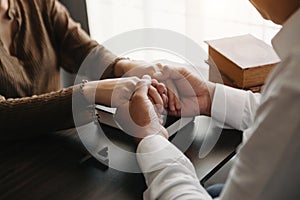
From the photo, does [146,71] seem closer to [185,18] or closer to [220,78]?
[220,78]

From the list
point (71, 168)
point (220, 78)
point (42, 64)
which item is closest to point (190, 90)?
point (220, 78)

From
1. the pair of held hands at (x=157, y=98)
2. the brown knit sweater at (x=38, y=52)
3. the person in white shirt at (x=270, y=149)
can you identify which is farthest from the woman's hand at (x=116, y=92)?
the person in white shirt at (x=270, y=149)

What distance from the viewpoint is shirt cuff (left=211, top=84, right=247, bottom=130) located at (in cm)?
117

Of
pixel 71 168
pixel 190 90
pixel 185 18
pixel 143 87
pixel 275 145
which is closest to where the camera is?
pixel 275 145

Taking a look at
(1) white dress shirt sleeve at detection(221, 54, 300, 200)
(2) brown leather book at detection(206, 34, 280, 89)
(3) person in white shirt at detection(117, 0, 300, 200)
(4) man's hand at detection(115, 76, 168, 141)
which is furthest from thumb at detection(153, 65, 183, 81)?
(1) white dress shirt sleeve at detection(221, 54, 300, 200)

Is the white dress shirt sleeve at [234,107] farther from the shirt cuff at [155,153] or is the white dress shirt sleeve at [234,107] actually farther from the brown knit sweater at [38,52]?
the brown knit sweater at [38,52]

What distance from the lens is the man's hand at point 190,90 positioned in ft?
4.01

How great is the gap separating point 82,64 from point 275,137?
1.11 m

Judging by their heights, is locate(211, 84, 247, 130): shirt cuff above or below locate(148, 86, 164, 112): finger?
below

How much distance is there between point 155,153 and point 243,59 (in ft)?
2.02

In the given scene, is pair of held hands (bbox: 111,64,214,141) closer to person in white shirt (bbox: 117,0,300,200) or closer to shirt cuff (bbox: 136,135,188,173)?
shirt cuff (bbox: 136,135,188,173)

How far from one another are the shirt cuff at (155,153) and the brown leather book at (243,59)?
1.65 ft

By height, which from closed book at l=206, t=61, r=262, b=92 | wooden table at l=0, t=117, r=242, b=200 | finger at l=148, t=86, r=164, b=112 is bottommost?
closed book at l=206, t=61, r=262, b=92

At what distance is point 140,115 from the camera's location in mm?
1076
